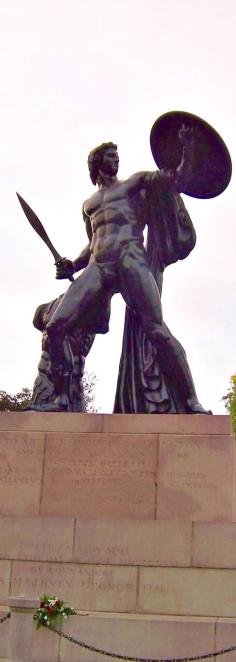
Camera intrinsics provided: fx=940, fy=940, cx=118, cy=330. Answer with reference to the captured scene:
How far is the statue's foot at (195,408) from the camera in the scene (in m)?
11.1

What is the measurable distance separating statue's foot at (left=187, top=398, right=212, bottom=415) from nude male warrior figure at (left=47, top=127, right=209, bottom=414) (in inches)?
1.2

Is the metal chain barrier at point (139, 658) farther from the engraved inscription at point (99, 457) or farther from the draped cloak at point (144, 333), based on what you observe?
the draped cloak at point (144, 333)

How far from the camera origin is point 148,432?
35.3 feet

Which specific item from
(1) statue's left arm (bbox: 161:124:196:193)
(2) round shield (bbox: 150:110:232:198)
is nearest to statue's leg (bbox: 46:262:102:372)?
(1) statue's left arm (bbox: 161:124:196:193)

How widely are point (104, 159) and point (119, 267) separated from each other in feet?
5.02

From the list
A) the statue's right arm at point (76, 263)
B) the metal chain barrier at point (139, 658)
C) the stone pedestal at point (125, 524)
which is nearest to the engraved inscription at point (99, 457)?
the stone pedestal at point (125, 524)

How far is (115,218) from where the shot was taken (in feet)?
39.5

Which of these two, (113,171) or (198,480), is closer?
(198,480)

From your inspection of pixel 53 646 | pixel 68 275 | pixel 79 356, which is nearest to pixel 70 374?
pixel 79 356

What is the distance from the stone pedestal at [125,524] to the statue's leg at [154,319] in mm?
758

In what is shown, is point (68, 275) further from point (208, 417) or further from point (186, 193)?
point (208, 417)

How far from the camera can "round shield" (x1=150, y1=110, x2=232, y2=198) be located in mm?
12117

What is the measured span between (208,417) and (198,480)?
723mm

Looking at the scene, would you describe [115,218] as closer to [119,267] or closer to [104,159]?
[119,267]
